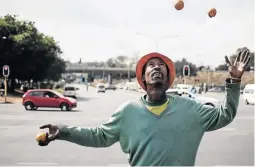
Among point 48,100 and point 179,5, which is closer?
point 179,5

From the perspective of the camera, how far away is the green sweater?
2404 millimetres

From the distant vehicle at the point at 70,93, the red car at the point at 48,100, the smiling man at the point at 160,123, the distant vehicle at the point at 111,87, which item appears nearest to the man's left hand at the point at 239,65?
the smiling man at the point at 160,123

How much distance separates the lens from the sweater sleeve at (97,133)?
2.51m

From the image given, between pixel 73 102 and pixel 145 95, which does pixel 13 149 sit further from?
pixel 73 102

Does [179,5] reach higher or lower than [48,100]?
higher

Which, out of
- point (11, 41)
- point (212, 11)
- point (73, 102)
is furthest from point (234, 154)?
point (11, 41)

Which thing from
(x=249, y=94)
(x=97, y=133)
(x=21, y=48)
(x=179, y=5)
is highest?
(x=21, y=48)

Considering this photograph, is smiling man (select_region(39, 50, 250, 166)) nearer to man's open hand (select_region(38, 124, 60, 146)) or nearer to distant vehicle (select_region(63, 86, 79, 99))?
man's open hand (select_region(38, 124, 60, 146))

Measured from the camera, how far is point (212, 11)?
144 inches

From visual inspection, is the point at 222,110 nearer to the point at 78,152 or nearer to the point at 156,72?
the point at 156,72

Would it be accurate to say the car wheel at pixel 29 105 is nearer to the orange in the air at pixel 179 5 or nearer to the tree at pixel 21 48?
the tree at pixel 21 48

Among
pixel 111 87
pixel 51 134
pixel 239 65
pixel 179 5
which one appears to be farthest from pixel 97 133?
pixel 111 87

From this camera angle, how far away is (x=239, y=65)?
2.54 meters

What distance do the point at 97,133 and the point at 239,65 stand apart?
800mm
